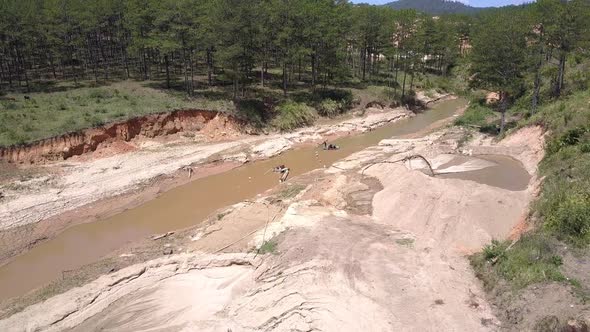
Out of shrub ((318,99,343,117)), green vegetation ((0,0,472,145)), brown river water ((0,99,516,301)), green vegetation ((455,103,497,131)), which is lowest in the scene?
brown river water ((0,99,516,301))

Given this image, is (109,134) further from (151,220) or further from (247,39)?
(247,39)

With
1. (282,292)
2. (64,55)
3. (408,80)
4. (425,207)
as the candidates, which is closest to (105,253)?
(282,292)

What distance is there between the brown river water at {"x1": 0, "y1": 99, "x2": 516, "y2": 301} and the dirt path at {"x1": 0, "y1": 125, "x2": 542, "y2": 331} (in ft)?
9.83

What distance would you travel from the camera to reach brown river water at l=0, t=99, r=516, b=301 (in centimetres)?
1895

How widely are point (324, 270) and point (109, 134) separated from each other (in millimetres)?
22879

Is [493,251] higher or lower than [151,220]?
higher

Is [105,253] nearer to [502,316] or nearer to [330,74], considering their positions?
[502,316]

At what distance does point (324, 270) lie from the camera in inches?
607

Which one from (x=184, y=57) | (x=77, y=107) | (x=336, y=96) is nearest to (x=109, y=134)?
(x=77, y=107)

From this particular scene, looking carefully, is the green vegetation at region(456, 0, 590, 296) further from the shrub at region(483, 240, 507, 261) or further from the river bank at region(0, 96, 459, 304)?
the river bank at region(0, 96, 459, 304)

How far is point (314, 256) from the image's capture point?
16391 millimetres

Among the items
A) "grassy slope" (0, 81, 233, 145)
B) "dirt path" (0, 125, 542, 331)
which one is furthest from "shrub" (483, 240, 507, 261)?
"grassy slope" (0, 81, 233, 145)

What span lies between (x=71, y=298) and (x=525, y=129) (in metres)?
29.7

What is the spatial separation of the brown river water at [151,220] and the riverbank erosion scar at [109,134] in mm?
7808
